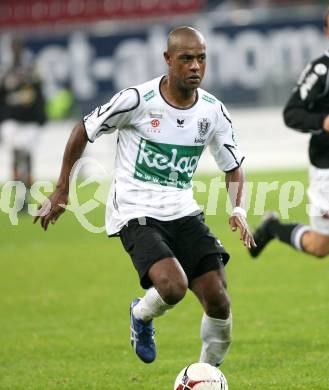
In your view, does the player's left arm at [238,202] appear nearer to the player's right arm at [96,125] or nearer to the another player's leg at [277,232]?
the player's right arm at [96,125]

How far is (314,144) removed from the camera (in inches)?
357

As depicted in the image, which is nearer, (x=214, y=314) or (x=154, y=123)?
(x=214, y=314)

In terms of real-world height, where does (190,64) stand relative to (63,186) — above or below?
above

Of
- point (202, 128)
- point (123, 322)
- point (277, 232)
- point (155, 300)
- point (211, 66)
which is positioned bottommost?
point (211, 66)

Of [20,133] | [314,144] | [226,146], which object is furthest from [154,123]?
[20,133]

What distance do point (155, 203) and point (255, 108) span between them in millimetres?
16642

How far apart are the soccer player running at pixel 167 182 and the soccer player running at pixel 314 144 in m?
1.62

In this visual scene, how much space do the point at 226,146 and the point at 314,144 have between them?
2.19 meters

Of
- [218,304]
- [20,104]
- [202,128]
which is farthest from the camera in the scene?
[20,104]

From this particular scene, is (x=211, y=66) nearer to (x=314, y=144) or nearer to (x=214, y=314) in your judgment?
(x=314, y=144)

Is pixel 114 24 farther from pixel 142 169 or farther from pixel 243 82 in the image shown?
pixel 142 169

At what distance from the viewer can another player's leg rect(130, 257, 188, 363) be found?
20.8 ft

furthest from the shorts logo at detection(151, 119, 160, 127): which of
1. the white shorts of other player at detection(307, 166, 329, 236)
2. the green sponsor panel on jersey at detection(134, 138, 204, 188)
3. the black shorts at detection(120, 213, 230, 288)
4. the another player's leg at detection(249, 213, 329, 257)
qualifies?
the another player's leg at detection(249, 213, 329, 257)

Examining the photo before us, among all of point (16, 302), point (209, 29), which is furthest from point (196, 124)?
point (209, 29)
